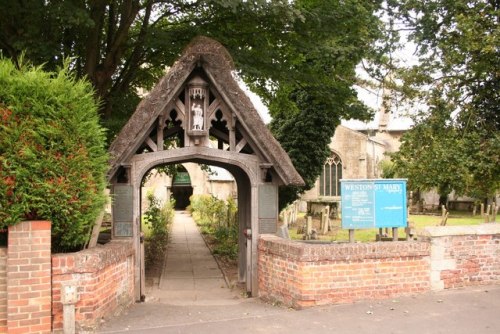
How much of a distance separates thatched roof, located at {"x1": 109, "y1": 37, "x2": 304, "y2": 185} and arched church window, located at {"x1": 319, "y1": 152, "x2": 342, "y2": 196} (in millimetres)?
32076

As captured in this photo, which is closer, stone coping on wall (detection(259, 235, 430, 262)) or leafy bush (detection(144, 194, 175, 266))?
stone coping on wall (detection(259, 235, 430, 262))

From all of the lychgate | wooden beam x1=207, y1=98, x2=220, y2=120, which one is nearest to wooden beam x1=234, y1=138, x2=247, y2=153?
the lychgate

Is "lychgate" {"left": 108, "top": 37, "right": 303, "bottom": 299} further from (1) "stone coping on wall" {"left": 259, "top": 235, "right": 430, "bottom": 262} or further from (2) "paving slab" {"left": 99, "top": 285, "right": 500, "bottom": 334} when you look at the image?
(2) "paving slab" {"left": 99, "top": 285, "right": 500, "bottom": 334}

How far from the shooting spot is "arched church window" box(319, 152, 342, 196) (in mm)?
40594

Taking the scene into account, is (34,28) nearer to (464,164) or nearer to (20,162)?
(20,162)

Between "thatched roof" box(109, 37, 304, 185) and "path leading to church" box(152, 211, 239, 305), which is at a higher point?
"thatched roof" box(109, 37, 304, 185)

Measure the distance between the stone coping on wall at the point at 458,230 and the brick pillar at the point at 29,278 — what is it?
6.47 meters

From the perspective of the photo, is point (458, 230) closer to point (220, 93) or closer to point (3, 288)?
point (220, 93)

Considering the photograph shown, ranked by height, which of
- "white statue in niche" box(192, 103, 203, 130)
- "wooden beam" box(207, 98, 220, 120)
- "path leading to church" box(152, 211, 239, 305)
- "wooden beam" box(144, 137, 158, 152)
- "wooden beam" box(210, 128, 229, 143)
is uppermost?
"wooden beam" box(207, 98, 220, 120)

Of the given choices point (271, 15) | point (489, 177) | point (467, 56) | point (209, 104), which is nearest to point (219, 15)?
point (271, 15)

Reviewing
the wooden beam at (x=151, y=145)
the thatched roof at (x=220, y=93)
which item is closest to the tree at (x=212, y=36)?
the thatched roof at (x=220, y=93)

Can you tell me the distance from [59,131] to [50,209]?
108cm

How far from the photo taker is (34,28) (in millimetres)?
9227

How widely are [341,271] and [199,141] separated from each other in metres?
3.47
